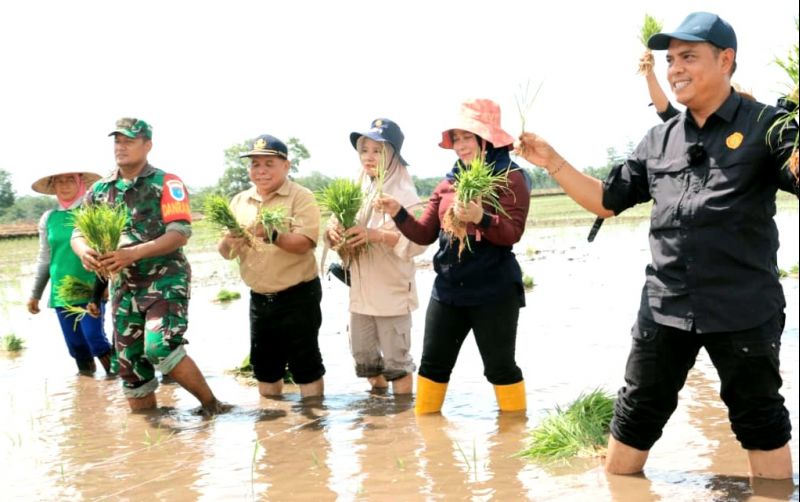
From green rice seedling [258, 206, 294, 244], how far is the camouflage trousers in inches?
30.1

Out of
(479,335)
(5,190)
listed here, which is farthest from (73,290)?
(5,190)

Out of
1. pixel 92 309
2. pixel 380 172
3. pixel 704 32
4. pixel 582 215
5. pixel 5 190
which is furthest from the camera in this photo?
pixel 582 215

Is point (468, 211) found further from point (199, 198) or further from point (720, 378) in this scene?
point (199, 198)

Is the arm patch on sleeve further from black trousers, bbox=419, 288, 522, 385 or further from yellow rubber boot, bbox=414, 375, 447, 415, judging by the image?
yellow rubber boot, bbox=414, 375, 447, 415

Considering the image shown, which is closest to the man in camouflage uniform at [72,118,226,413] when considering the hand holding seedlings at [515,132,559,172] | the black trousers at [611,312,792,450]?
the hand holding seedlings at [515,132,559,172]

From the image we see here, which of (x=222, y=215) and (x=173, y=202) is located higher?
(x=173, y=202)

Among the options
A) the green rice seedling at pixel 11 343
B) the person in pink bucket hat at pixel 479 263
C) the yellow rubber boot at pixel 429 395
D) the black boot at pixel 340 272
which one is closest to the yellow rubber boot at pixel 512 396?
the person in pink bucket hat at pixel 479 263

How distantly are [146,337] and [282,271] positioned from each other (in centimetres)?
99

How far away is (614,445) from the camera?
4078 millimetres

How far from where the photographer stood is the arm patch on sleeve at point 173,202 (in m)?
5.83

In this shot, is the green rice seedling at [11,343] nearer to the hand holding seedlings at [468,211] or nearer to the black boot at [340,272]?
the black boot at [340,272]

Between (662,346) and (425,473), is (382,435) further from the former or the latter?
(662,346)

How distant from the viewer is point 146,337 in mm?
5766

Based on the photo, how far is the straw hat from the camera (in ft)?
23.2
